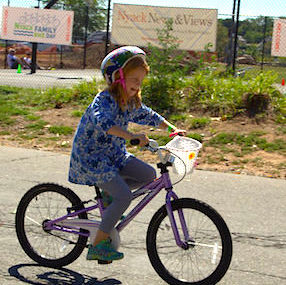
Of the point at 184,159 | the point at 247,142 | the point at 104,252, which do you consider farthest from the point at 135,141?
the point at 247,142

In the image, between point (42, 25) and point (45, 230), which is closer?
point (45, 230)

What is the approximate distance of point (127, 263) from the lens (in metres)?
4.59

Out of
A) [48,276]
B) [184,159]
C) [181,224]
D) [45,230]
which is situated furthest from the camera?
[45,230]

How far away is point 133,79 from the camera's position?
3943 millimetres

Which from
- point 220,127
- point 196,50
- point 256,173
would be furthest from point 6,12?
point 256,173

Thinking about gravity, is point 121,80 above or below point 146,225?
above

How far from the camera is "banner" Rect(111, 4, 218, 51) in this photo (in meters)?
12.8

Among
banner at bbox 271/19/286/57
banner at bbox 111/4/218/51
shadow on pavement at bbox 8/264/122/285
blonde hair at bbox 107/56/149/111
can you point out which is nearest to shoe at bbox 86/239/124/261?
shadow on pavement at bbox 8/264/122/285

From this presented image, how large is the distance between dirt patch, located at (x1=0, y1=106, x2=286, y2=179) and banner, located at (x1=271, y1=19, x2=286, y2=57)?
3001 millimetres

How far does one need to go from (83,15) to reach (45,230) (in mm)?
19149

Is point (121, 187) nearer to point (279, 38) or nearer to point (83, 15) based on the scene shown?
point (279, 38)

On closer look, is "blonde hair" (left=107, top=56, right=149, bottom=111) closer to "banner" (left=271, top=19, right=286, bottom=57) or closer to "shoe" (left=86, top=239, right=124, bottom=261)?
"shoe" (left=86, top=239, right=124, bottom=261)

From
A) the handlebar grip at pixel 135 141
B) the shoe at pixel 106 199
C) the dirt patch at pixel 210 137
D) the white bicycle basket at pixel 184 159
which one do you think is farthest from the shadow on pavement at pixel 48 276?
the dirt patch at pixel 210 137

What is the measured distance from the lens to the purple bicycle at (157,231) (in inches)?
155
